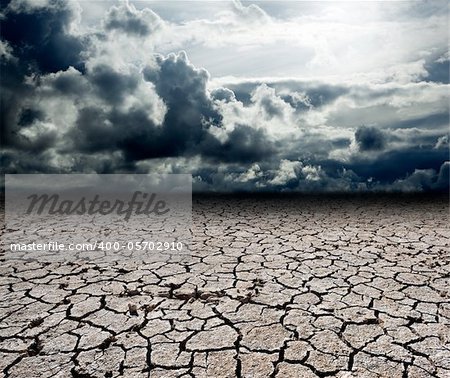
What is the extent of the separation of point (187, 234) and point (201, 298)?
263 cm

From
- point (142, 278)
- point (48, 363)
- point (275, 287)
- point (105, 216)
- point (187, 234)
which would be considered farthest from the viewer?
point (105, 216)

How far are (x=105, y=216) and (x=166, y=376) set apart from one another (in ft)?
19.2

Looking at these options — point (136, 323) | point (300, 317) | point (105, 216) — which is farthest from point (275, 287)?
point (105, 216)

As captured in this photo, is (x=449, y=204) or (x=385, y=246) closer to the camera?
(x=385, y=246)

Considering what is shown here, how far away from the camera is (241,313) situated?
2912 mm

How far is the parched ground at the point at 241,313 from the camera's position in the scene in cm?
229

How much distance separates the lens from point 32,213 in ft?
25.7

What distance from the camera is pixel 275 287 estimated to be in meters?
3.45

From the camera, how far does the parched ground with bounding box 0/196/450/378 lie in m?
2.29

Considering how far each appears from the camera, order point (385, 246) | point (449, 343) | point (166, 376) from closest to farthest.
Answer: point (166, 376) < point (449, 343) < point (385, 246)

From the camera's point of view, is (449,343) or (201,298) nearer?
A: (449,343)

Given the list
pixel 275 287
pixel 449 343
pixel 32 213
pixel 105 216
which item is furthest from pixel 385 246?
pixel 32 213

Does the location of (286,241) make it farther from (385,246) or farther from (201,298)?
(201,298)

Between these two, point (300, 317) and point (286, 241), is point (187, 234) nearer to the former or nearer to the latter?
point (286, 241)
